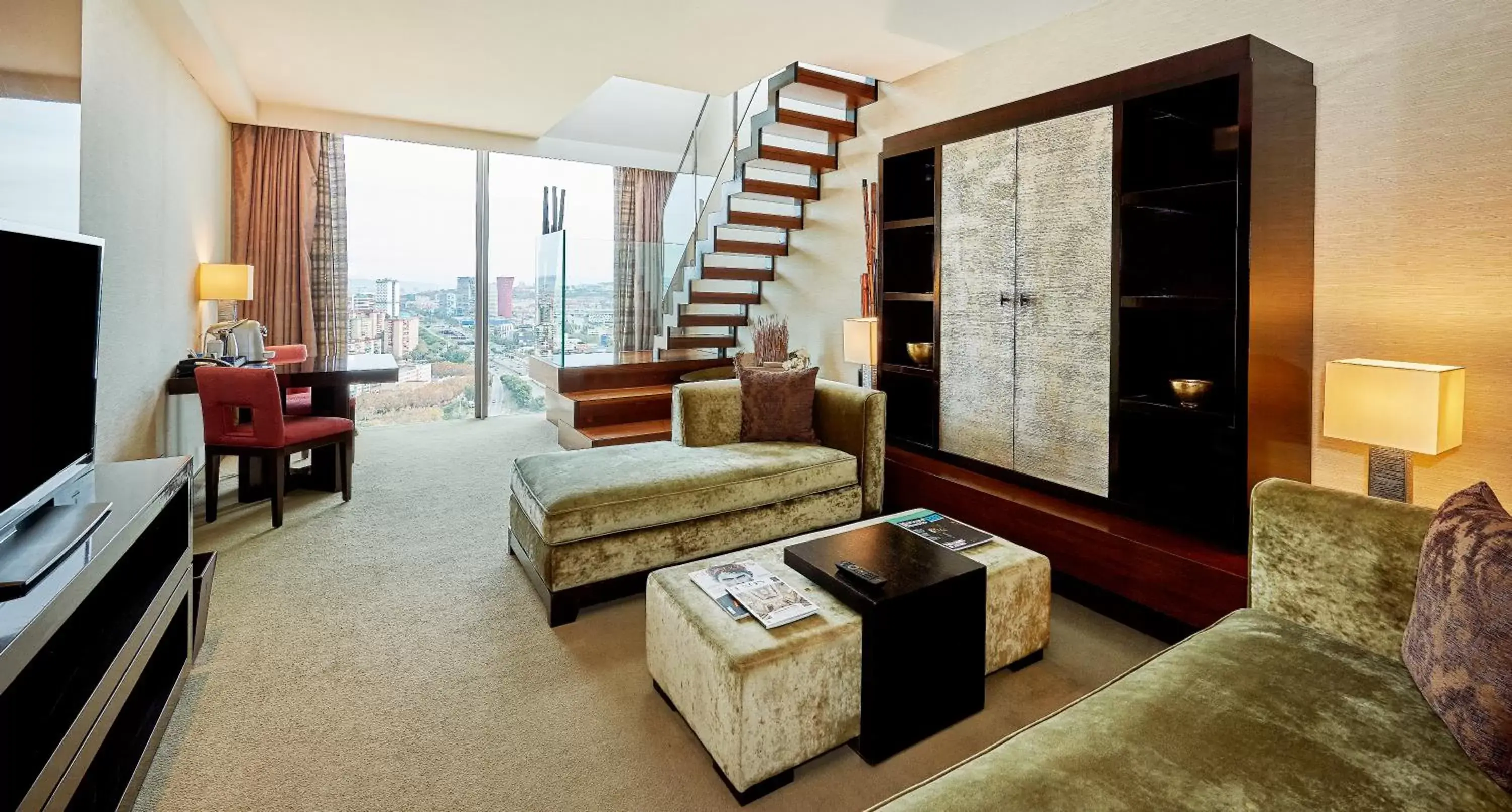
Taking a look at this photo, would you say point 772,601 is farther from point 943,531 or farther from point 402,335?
point 402,335

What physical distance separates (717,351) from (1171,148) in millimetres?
4043

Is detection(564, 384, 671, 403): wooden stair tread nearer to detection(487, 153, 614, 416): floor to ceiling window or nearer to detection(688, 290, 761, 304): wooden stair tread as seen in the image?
detection(688, 290, 761, 304): wooden stair tread

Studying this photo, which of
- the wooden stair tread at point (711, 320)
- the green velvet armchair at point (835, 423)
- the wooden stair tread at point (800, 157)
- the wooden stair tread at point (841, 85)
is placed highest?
the wooden stair tread at point (841, 85)

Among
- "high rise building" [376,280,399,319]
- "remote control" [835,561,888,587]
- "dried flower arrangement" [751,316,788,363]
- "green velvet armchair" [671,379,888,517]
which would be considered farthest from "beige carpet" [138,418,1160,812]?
"high rise building" [376,280,399,319]

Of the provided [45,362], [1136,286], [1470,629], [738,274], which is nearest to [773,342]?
[738,274]

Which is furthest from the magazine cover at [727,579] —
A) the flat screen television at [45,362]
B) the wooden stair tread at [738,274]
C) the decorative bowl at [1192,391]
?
the wooden stair tread at [738,274]

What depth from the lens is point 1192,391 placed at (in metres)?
2.73

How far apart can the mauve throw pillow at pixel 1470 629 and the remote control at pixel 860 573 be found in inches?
41.5

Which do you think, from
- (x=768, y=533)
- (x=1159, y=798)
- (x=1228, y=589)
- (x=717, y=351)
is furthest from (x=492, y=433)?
(x=1159, y=798)

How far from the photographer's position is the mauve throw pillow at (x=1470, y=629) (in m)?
1.07

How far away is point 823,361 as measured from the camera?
5.23 meters

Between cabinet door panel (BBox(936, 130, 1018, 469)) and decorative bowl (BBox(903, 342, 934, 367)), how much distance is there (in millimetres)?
217

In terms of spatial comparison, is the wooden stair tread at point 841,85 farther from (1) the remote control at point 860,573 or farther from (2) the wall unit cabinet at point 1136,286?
(1) the remote control at point 860,573

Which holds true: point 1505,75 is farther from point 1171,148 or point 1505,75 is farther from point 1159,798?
point 1159,798
